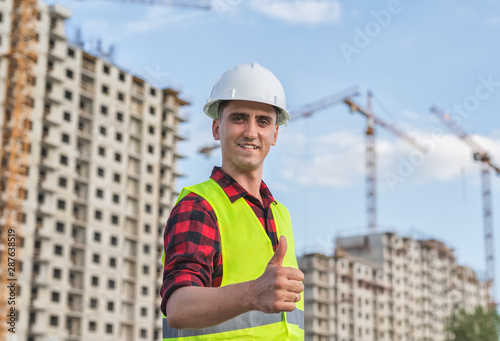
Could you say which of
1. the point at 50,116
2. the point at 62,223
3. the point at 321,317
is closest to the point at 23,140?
the point at 50,116

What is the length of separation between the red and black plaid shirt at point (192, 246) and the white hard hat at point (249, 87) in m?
0.45

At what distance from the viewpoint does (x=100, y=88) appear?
78000 mm

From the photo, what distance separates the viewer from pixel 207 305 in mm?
2520

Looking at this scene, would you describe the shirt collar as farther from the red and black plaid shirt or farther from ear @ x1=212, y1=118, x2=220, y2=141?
ear @ x1=212, y1=118, x2=220, y2=141

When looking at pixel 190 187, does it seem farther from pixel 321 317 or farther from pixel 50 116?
pixel 321 317

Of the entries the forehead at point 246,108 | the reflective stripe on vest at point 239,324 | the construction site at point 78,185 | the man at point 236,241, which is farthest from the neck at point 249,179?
the construction site at point 78,185

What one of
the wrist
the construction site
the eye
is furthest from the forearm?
the construction site

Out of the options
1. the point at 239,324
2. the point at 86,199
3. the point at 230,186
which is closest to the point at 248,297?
the point at 239,324

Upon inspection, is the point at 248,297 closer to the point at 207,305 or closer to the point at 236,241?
the point at 207,305

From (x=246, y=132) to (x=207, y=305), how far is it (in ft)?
3.11

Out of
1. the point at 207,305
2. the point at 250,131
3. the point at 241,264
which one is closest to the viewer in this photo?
the point at 207,305

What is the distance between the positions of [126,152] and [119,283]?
15225 mm

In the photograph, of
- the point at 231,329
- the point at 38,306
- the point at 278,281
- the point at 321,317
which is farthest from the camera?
the point at 321,317

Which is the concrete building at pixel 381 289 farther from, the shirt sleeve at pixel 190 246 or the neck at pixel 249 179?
the shirt sleeve at pixel 190 246
